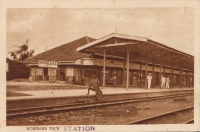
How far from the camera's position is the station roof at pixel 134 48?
260 inches

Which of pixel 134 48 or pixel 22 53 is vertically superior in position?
pixel 134 48

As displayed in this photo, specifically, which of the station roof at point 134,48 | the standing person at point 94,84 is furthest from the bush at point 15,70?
the standing person at point 94,84

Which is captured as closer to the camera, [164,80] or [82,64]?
[82,64]

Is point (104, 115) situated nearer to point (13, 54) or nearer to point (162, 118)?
point (162, 118)

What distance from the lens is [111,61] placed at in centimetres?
749

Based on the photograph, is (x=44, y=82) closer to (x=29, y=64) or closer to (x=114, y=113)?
(x=29, y=64)

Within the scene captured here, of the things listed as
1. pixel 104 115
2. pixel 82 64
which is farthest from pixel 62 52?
pixel 104 115

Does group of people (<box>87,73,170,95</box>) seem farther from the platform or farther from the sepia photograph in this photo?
the platform

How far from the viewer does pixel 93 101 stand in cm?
654

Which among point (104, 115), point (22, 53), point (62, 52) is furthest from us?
point (62, 52)

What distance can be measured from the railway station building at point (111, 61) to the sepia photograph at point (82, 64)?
3 cm

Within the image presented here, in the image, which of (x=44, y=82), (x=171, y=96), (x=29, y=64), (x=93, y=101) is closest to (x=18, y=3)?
(x=29, y=64)

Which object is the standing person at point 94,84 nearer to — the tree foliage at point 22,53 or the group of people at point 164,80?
the tree foliage at point 22,53

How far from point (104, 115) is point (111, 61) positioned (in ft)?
5.87
